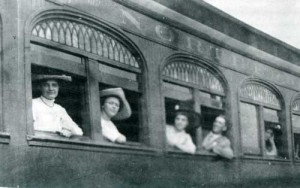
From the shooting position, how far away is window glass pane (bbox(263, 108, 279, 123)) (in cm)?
582

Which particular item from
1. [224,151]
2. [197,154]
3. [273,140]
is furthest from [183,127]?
[273,140]

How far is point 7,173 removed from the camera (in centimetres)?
322

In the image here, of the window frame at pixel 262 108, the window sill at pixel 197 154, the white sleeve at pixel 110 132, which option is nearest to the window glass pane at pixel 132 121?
the white sleeve at pixel 110 132

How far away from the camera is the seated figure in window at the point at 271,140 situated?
5.80m

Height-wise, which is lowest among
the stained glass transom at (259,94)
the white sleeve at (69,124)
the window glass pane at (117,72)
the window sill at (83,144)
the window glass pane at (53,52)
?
the window sill at (83,144)

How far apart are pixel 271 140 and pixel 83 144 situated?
9.11 ft

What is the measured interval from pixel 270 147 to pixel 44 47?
125 inches

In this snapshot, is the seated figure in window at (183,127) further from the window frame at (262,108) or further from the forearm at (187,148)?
the window frame at (262,108)

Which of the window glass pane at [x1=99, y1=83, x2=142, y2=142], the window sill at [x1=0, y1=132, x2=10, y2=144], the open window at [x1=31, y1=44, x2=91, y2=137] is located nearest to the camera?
the window sill at [x1=0, y1=132, x2=10, y2=144]

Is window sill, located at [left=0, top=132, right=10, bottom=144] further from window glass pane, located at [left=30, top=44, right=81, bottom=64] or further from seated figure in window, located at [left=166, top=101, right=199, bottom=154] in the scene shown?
seated figure in window, located at [left=166, top=101, right=199, bottom=154]

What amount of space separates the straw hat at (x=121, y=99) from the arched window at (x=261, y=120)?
5.18 ft

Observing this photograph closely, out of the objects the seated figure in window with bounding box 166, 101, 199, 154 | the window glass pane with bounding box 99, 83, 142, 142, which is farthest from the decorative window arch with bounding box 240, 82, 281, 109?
the window glass pane with bounding box 99, 83, 142, 142

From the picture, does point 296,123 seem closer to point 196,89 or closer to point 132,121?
point 196,89

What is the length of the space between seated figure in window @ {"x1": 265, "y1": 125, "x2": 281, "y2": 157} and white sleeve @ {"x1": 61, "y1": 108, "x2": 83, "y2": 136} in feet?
8.56
